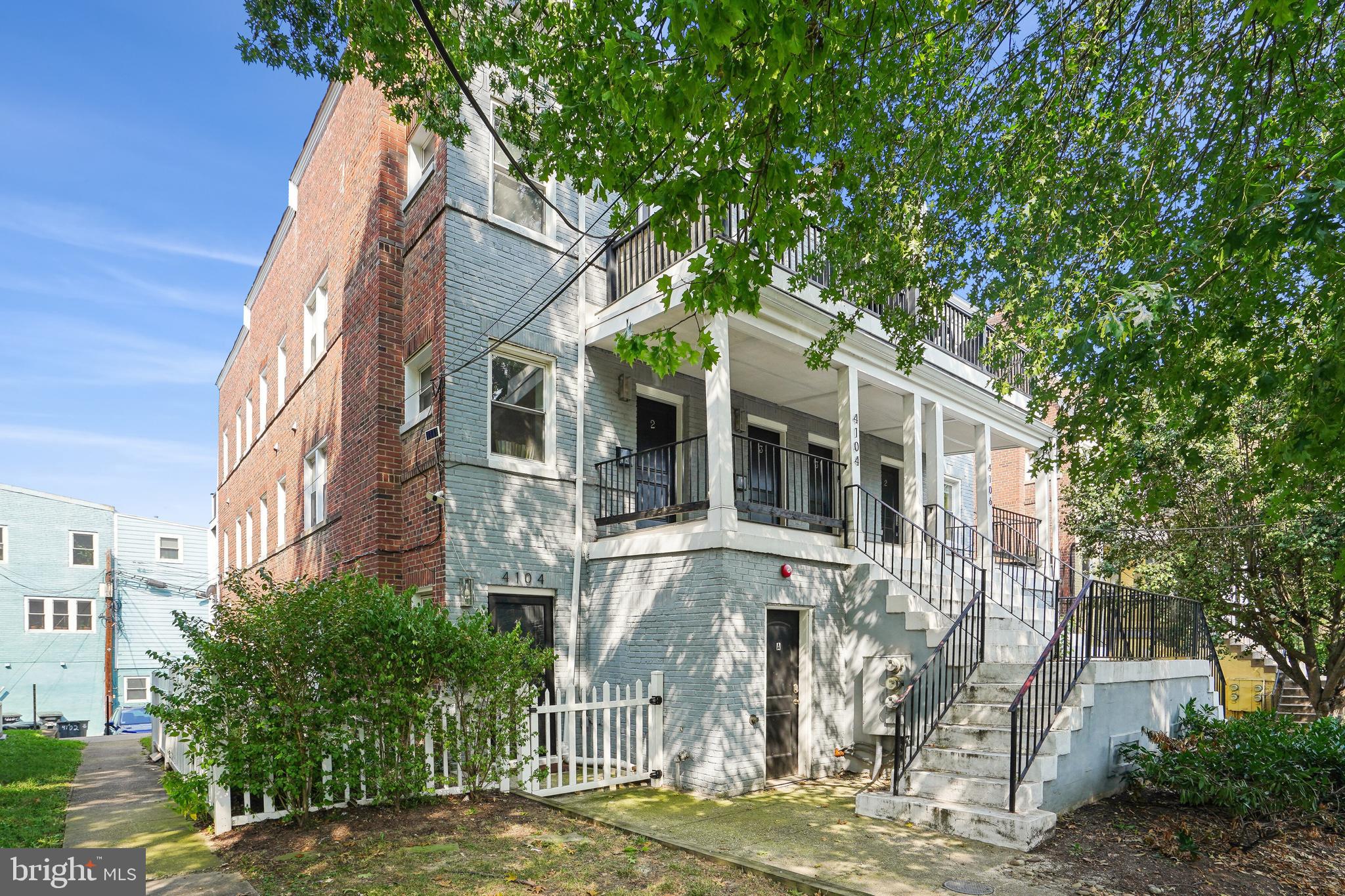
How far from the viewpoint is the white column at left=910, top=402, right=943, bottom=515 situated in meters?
12.2

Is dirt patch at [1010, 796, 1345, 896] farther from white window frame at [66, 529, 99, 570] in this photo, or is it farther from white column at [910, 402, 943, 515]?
white window frame at [66, 529, 99, 570]

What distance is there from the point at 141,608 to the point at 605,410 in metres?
25.0

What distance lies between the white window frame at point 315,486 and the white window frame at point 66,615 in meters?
18.0

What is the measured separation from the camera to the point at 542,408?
10.7m

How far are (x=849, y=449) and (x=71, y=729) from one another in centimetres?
2370

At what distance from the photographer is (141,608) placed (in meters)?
27.7

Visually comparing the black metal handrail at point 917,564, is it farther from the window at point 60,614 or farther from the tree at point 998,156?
the window at point 60,614

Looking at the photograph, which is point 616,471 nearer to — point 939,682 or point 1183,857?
point 939,682

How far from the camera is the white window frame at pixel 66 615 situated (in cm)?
2517

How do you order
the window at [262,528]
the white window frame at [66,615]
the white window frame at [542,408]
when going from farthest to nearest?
1. the white window frame at [66,615]
2. the window at [262,528]
3. the white window frame at [542,408]

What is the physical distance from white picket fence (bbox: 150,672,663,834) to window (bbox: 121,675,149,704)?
20.4 metres

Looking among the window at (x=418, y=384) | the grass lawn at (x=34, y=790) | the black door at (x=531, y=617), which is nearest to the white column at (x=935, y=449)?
the black door at (x=531, y=617)

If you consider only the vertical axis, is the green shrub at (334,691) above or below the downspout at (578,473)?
below

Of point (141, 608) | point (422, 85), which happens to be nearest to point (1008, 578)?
point (422, 85)
